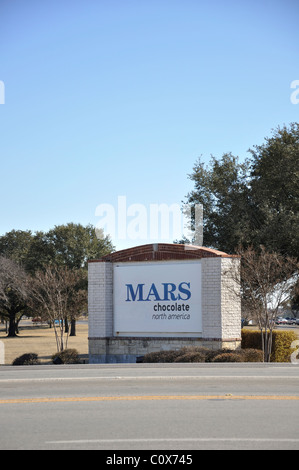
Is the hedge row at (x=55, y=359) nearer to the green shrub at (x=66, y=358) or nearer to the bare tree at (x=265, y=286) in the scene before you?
the green shrub at (x=66, y=358)

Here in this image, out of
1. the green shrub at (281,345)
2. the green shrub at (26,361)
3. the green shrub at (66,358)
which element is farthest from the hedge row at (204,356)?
the green shrub at (26,361)

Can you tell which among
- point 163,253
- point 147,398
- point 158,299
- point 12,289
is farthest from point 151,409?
point 12,289

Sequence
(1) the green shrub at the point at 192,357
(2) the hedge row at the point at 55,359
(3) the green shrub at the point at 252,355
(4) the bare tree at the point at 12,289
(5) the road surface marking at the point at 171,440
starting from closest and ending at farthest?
(5) the road surface marking at the point at 171,440 → (1) the green shrub at the point at 192,357 → (3) the green shrub at the point at 252,355 → (2) the hedge row at the point at 55,359 → (4) the bare tree at the point at 12,289

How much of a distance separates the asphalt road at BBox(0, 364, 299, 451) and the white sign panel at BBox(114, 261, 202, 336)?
28.1ft

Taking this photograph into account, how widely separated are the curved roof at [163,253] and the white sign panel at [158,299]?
28 cm

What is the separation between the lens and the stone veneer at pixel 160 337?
2445 cm

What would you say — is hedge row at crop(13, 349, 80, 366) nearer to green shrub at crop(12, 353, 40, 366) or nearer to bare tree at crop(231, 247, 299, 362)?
green shrub at crop(12, 353, 40, 366)

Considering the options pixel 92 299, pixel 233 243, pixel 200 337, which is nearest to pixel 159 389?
pixel 200 337

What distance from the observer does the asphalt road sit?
7.93 metres

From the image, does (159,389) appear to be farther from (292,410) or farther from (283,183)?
(283,183)

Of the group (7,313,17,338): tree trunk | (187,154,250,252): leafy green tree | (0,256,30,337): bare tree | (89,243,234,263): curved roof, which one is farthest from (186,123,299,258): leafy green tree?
(7,313,17,338): tree trunk

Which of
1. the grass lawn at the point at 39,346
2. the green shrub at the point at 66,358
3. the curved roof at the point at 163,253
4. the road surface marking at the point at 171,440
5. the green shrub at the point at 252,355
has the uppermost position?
the curved roof at the point at 163,253

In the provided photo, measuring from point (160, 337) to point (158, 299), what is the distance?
158 cm
